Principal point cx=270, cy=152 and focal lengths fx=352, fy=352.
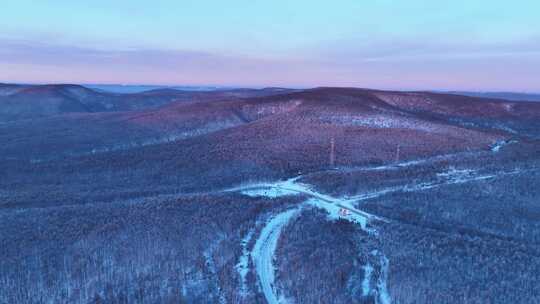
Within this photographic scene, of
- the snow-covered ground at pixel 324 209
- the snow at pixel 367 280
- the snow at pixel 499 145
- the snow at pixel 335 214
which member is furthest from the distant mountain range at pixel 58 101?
the snow at pixel 367 280

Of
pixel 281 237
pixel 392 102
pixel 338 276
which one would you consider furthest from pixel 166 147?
pixel 392 102

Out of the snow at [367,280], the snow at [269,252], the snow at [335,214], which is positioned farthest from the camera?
the snow at [335,214]

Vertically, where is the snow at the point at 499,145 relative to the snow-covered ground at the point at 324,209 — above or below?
above

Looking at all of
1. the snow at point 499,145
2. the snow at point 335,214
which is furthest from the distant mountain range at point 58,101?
the snow at point 335,214

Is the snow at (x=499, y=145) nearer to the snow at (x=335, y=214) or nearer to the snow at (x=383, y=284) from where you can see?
the snow at (x=335, y=214)

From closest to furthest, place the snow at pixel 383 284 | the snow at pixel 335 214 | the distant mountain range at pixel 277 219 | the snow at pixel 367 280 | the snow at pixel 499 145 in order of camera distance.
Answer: the snow at pixel 383 284, the snow at pixel 367 280, the distant mountain range at pixel 277 219, the snow at pixel 335 214, the snow at pixel 499 145

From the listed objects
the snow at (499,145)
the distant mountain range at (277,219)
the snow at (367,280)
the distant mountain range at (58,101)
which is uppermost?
the distant mountain range at (58,101)

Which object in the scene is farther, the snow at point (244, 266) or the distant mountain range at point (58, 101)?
the distant mountain range at point (58, 101)

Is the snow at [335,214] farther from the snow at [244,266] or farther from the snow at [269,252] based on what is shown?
the snow at [244,266]

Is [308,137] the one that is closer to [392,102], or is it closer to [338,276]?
[338,276]
